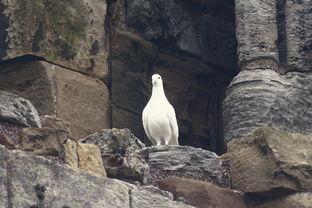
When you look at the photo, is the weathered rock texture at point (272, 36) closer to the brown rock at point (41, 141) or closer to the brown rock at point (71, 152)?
the brown rock at point (71, 152)

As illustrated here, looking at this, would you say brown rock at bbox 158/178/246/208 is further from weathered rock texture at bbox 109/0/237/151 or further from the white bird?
weathered rock texture at bbox 109/0/237/151

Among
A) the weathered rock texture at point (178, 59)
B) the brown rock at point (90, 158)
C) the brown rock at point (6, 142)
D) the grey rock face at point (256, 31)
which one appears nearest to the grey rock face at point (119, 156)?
the brown rock at point (90, 158)

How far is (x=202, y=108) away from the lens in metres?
17.1

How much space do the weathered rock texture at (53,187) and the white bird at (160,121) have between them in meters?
1.79

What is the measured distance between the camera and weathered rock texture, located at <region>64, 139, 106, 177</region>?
13.4m

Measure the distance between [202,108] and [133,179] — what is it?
3402 millimetres

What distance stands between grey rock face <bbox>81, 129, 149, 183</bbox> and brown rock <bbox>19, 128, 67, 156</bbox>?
0.50 meters

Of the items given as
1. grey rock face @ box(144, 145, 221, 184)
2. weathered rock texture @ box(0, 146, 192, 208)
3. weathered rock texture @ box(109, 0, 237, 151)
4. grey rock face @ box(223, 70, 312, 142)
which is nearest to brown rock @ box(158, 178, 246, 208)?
grey rock face @ box(144, 145, 221, 184)

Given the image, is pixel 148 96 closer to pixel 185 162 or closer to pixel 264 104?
pixel 264 104

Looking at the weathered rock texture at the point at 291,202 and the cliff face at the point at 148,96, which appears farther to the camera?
the weathered rock texture at the point at 291,202

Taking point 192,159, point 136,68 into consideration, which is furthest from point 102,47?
point 192,159

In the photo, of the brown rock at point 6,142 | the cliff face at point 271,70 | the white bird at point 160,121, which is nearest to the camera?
the brown rock at point 6,142

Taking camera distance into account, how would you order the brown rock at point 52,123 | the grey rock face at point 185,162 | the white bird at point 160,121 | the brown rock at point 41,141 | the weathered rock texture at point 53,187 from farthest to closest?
the white bird at point 160,121
the grey rock face at point 185,162
the brown rock at point 52,123
the brown rock at point 41,141
the weathered rock texture at point 53,187

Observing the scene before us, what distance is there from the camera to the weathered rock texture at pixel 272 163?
1439 cm
